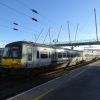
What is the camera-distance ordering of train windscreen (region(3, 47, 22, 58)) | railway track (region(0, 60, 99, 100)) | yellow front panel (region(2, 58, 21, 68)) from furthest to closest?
1. train windscreen (region(3, 47, 22, 58))
2. yellow front panel (region(2, 58, 21, 68))
3. railway track (region(0, 60, 99, 100))

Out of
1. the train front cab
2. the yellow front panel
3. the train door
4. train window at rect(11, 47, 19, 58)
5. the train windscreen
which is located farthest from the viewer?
the train door

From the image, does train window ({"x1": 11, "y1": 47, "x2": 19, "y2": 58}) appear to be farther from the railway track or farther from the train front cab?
the railway track

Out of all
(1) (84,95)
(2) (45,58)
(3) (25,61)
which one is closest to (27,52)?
(3) (25,61)

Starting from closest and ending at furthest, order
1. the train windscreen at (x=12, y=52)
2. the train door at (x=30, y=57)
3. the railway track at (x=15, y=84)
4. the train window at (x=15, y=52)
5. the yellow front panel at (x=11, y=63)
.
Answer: the railway track at (x=15, y=84), the yellow front panel at (x=11, y=63), the train windscreen at (x=12, y=52), the train window at (x=15, y=52), the train door at (x=30, y=57)

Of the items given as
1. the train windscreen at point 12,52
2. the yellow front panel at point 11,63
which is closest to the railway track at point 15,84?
the yellow front panel at point 11,63

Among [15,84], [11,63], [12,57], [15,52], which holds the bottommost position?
[15,84]

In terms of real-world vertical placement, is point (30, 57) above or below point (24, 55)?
below

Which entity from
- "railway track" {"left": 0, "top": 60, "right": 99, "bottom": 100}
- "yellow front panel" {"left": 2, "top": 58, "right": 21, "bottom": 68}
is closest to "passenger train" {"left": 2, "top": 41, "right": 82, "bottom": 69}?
"yellow front panel" {"left": 2, "top": 58, "right": 21, "bottom": 68}

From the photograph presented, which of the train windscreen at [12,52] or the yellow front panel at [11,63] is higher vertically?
the train windscreen at [12,52]

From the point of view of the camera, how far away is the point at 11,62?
81.0 ft

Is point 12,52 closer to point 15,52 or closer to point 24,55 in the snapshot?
point 15,52

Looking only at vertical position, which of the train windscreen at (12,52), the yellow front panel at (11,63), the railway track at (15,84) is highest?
the train windscreen at (12,52)

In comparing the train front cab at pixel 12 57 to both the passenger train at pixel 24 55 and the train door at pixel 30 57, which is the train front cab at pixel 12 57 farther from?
the train door at pixel 30 57

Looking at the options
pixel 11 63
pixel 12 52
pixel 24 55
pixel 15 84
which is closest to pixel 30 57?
pixel 24 55
